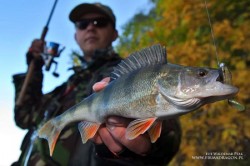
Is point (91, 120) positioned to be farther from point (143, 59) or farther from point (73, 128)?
point (73, 128)

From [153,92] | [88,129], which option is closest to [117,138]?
[88,129]

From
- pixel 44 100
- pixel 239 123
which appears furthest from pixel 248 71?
pixel 44 100

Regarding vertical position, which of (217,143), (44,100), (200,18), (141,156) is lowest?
(217,143)

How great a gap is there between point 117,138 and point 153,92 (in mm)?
447

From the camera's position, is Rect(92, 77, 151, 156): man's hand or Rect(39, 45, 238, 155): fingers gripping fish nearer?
Rect(39, 45, 238, 155): fingers gripping fish

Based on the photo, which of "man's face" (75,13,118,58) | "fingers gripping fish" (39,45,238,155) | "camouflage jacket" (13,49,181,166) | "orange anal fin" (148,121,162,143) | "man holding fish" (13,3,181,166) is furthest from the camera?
"man's face" (75,13,118,58)

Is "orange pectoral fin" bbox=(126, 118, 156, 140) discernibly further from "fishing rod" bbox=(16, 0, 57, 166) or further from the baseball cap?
the baseball cap

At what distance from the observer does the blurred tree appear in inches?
158

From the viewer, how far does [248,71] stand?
4086 millimetres

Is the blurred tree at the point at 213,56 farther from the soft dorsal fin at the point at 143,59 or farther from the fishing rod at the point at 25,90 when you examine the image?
the soft dorsal fin at the point at 143,59

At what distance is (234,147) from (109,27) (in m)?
1.90

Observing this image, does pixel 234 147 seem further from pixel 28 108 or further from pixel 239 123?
pixel 28 108

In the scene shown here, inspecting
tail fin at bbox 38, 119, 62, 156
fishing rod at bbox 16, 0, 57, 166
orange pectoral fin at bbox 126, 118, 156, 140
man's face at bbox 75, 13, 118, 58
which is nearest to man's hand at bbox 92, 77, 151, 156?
orange pectoral fin at bbox 126, 118, 156, 140

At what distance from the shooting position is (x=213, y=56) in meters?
Answer: 4.26
